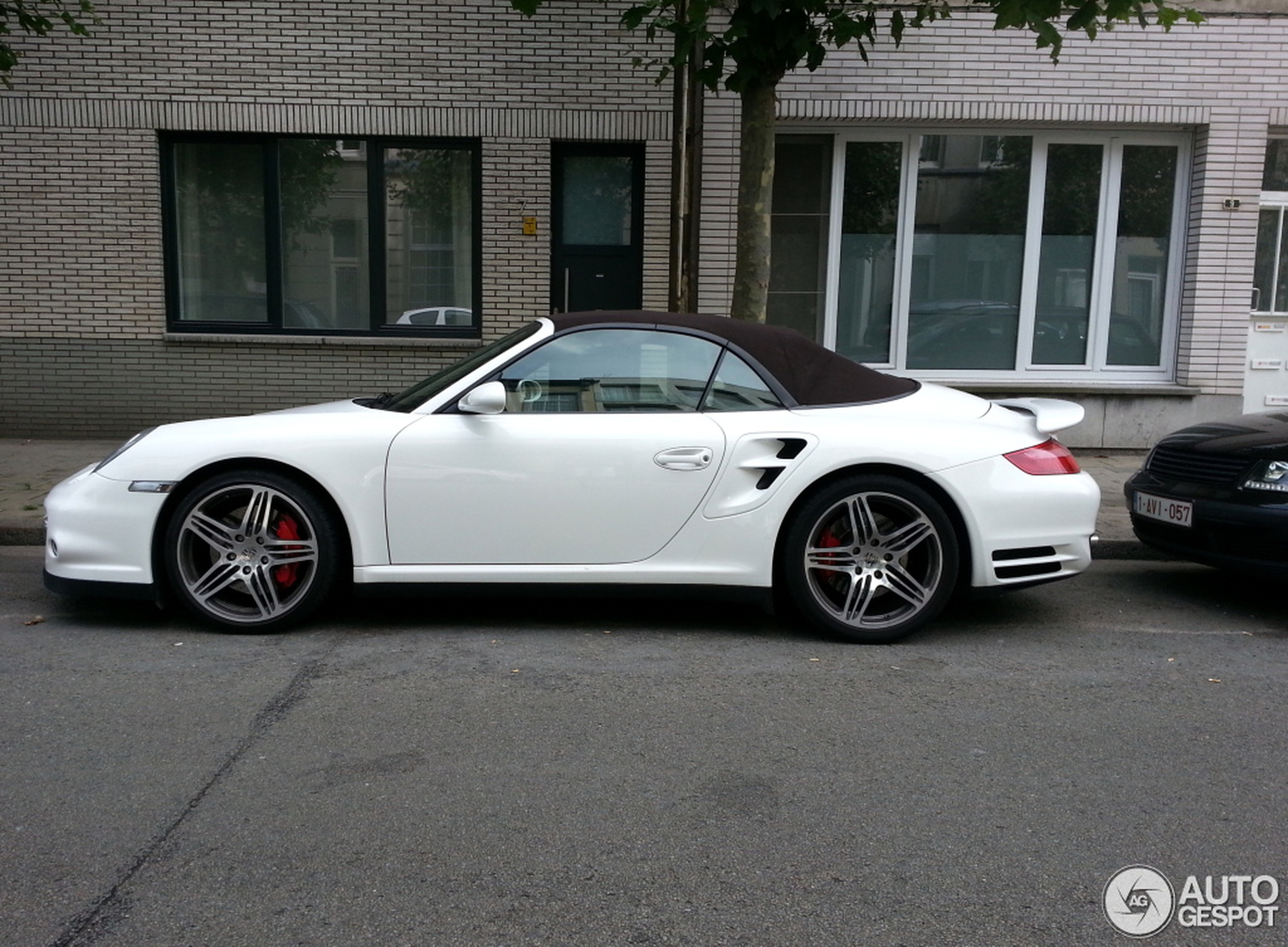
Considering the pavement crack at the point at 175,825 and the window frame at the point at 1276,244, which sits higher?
the window frame at the point at 1276,244

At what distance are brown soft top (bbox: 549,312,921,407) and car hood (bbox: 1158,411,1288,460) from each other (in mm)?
1687

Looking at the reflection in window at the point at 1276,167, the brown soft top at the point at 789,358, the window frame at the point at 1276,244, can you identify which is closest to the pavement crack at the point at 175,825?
the brown soft top at the point at 789,358

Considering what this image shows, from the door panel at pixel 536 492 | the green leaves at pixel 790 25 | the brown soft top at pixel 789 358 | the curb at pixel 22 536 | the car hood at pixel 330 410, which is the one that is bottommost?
the curb at pixel 22 536

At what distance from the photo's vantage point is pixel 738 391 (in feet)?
17.2

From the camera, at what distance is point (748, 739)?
3955 mm

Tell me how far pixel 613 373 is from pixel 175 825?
2.73 m

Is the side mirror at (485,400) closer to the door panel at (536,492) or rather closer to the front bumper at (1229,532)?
the door panel at (536,492)

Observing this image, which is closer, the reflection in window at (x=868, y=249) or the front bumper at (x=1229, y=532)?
the front bumper at (x=1229, y=532)

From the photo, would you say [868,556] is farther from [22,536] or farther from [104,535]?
[22,536]

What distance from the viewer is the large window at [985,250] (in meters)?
11.0

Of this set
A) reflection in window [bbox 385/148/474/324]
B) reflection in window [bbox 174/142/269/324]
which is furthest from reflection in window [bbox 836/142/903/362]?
reflection in window [bbox 174/142/269/324]

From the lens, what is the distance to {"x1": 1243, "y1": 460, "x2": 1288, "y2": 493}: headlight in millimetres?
5477

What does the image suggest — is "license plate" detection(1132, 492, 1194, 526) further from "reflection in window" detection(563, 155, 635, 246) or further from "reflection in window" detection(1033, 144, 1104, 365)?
"reflection in window" detection(563, 155, 635, 246)

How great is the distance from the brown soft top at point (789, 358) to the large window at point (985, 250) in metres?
5.85
